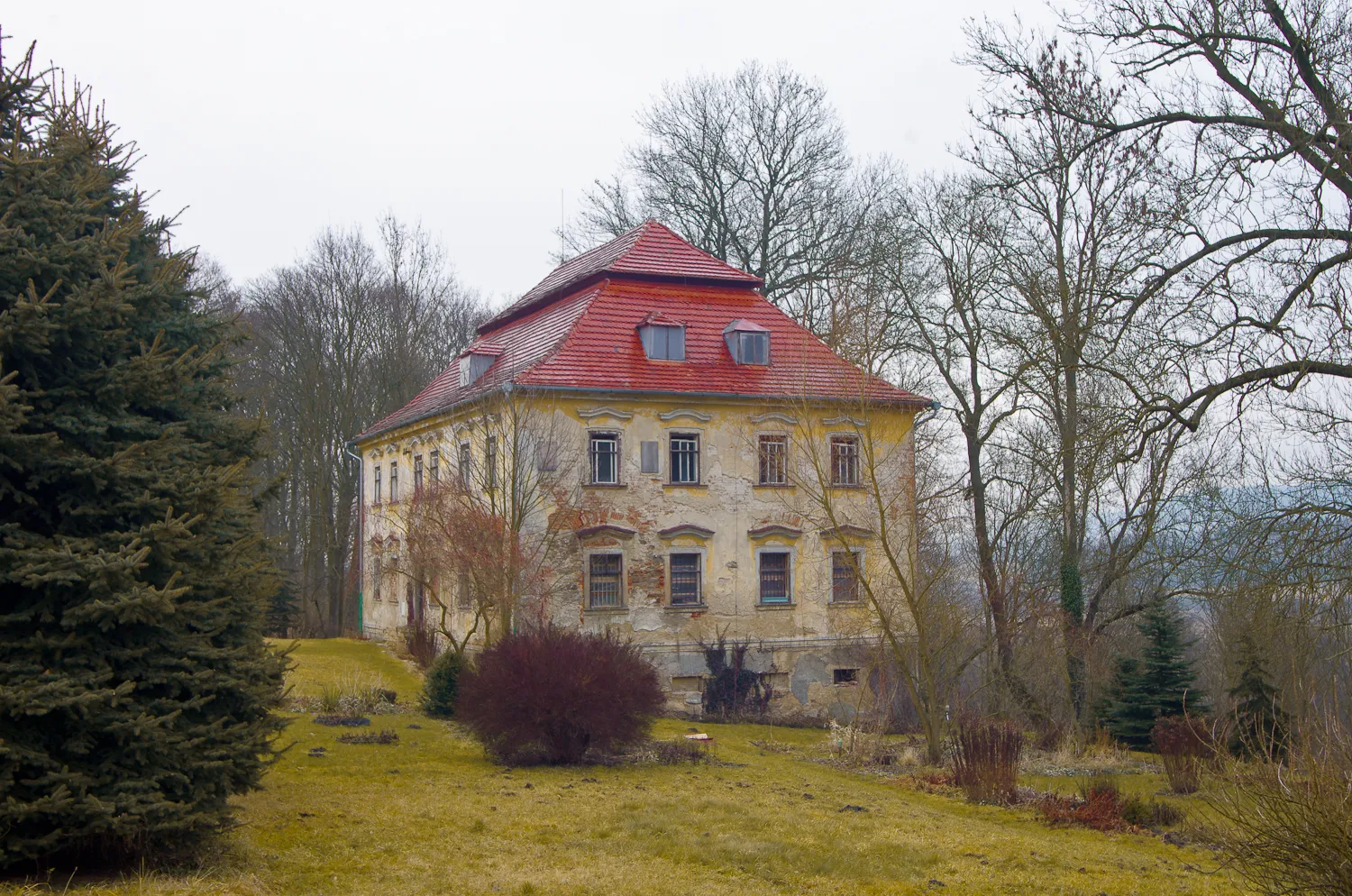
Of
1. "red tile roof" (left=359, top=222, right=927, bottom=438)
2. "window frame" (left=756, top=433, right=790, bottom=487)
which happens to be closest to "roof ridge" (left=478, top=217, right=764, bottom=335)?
"red tile roof" (left=359, top=222, right=927, bottom=438)

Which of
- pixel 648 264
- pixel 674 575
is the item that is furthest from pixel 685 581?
pixel 648 264

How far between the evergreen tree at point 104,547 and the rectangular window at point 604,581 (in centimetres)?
1777

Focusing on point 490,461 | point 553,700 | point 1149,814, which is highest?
point 490,461

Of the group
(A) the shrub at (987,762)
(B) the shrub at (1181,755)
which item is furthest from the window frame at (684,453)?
(B) the shrub at (1181,755)

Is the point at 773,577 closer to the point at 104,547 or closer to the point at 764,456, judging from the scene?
the point at 764,456

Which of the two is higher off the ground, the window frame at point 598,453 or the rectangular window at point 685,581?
the window frame at point 598,453

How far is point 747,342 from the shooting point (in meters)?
29.3

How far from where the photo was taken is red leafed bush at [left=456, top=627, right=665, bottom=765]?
15344 millimetres

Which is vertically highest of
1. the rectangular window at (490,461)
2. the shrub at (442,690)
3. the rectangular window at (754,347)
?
the rectangular window at (754,347)

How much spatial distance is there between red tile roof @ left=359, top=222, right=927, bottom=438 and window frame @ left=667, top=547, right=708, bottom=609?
3829mm

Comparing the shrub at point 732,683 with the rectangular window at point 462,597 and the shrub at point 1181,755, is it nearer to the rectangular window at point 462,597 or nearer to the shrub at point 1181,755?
the rectangular window at point 462,597

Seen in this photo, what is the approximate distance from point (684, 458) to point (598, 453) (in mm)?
2194

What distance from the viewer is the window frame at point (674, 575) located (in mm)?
27672

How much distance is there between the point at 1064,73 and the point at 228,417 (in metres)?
8.65
